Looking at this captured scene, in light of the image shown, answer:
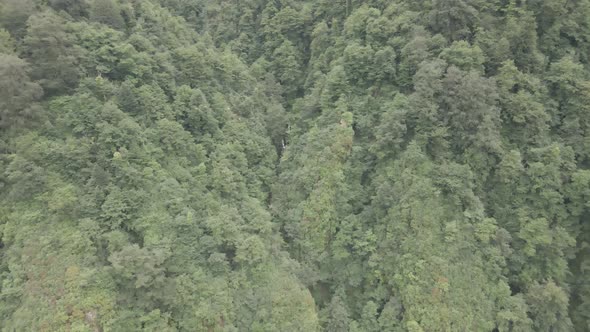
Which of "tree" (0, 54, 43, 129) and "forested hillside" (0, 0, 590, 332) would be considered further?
"tree" (0, 54, 43, 129)

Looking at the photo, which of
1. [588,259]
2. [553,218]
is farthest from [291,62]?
[588,259]

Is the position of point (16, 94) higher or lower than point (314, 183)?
higher

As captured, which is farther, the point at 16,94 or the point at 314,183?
the point at 314,183

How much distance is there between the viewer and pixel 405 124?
2889 cm

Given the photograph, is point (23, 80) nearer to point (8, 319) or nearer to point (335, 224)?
point (8, 319)

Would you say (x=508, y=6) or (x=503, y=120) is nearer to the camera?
(x=503, y=120)

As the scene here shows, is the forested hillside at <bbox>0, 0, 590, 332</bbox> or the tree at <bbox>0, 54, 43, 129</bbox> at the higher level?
the tree at <bbox>0, 54, 43, 129</bbox>

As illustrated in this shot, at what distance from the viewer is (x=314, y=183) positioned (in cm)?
3131

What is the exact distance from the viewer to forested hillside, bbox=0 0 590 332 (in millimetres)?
22516

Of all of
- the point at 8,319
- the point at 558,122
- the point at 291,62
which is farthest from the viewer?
the point at 291,62

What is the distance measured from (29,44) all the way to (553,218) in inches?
1435

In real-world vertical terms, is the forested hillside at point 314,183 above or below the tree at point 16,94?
below

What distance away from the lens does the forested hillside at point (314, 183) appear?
22516 mm

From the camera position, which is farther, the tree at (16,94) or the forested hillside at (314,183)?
the tree at (16,94)
